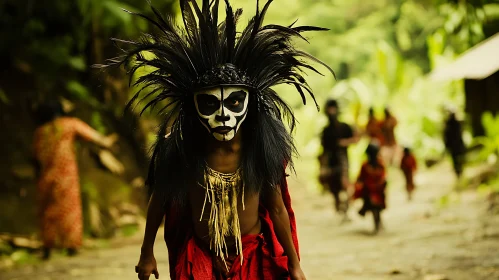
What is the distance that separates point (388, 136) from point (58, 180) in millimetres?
10779

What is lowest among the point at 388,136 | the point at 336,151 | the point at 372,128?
the point at 336,151

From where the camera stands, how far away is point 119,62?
4195 millimetres

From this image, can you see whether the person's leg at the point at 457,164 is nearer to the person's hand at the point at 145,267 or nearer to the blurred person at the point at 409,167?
the blurred person at the point at 409,167

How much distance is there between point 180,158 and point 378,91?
20.2 meters

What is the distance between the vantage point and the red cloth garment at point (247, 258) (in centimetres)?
419

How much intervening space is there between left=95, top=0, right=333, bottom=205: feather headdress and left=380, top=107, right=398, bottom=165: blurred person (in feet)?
46.9

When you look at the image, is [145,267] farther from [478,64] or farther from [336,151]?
[478,64]

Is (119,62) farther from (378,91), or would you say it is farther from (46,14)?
(378,91)

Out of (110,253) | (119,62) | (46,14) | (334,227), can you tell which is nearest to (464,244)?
(334,227)

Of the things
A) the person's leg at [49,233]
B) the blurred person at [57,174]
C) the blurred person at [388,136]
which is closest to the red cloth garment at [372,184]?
the blurred person at [57,174]

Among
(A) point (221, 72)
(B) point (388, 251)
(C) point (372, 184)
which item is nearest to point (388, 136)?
(C) point (372, 184)

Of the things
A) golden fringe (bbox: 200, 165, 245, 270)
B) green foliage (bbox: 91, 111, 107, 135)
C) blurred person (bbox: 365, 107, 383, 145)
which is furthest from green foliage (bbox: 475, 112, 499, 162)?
golden fringe (bbox: 200, 165, 245, 270)

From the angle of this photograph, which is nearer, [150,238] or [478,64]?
[150,238]

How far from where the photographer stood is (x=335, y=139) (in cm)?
1211
